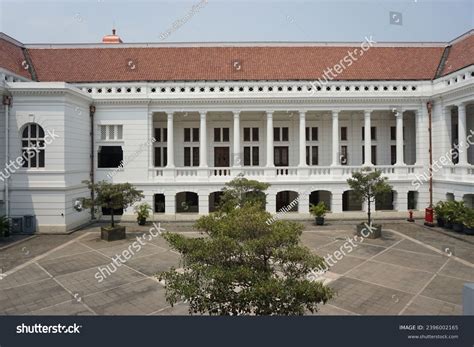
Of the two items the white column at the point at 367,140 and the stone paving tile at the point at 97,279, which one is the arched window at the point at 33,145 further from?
the white column at the point at 367,140

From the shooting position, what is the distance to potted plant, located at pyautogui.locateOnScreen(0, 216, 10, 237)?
17859 millimetres

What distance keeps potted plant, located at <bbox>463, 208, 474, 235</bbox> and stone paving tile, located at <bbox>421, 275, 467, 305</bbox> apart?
29.5 feet

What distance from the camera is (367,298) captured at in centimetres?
1006

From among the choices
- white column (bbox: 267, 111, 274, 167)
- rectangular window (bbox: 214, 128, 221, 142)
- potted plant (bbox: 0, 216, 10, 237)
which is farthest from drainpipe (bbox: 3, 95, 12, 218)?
white column (bbox: 267, 111, 274, 167)

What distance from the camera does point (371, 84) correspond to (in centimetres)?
2519

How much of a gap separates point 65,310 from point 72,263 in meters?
5.11

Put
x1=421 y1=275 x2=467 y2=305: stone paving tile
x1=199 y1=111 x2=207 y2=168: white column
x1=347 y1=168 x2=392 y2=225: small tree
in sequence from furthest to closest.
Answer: x1=199 y1=111 x2=207 y2=168: white column
x1=347 y1=168 x2=392 y2=225: small tree
x1=421 y1=275 x2=467 y2=305: stone paving tile

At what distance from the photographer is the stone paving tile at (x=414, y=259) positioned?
43.4 feet

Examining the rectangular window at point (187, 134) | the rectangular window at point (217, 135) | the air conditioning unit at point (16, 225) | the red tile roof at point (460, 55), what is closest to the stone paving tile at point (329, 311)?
the air conditioning unit at point (16, 225)

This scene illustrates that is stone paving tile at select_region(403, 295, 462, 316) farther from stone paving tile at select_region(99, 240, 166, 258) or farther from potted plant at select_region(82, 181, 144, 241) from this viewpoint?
potted plant at select_region(82, 181, 144, 241)

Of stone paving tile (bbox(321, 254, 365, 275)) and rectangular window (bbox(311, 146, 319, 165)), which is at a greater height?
rectangular window (bbox(311, 146, 319, 165))

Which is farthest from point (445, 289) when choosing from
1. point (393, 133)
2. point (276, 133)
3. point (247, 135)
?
point (393, 133)
